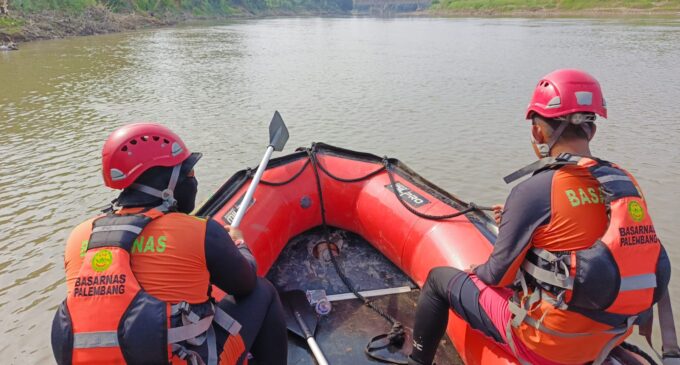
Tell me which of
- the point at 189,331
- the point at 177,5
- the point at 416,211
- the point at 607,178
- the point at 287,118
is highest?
the point at 177,5

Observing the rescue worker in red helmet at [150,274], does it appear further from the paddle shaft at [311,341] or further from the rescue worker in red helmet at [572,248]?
the rescue worker in red helmet at [572,248]

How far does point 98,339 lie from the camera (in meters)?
1.66

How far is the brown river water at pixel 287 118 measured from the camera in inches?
209

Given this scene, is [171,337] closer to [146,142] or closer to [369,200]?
[146,142]

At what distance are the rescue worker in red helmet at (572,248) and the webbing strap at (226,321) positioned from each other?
Result: 1.13 metres

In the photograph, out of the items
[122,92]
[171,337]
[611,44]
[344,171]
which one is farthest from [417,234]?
[611,44]

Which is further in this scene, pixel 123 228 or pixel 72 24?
pixel 72 24

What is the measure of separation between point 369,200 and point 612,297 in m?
2.47

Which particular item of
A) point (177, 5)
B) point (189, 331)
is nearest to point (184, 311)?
point (189, 331)

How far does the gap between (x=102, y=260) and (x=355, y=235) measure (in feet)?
9.55

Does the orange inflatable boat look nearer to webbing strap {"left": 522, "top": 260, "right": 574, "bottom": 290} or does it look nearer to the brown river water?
webbing strap {"left": 522, "top": 260, "right": 574, "bottom": 290}

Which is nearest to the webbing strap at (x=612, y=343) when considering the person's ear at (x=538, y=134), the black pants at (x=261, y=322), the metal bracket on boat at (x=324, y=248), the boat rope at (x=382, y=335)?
the person's ear at (x=538, y=134)

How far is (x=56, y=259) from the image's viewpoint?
15.6 feet

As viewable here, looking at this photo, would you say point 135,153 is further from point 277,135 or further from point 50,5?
point 50,5
